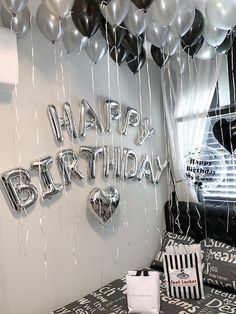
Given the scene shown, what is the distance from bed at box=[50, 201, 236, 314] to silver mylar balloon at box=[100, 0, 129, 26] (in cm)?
172

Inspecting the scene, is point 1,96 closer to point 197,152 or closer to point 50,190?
point 50,190

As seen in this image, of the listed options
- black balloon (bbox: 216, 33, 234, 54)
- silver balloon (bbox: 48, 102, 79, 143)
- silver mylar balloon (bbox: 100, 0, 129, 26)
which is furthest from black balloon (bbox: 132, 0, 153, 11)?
silver balloon (bbox: 48, 102, 79, 143)

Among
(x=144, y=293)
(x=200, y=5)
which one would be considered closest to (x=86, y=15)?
(x=200, y=5)

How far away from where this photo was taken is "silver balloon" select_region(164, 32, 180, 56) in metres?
2.07

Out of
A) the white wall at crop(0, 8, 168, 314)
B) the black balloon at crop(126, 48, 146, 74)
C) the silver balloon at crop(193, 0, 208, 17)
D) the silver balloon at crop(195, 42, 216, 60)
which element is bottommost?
the white wall at crop(0, 8, 168, 314)

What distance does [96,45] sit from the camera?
2.02 m

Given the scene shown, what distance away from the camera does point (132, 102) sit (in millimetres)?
2795

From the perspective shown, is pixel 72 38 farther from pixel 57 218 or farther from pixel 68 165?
pixel 57 218

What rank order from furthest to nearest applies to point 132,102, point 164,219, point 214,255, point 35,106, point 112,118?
point 164,219, point 132,102, point 112,118, point 214,255, point 35,106

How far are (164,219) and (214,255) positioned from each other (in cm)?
70

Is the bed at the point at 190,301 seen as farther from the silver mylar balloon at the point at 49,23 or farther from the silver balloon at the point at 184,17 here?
the silver mylar balloon at the point at 49,23

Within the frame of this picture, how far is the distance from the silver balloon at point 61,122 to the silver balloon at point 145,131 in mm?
693

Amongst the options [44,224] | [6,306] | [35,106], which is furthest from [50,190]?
[6,306]

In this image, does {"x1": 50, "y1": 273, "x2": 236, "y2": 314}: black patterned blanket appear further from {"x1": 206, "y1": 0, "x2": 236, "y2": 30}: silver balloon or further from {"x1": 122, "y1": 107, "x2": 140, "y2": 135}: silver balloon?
{"x1": 206, "y1": 0, "x2": 236, "y2": 30}: silver balloon
